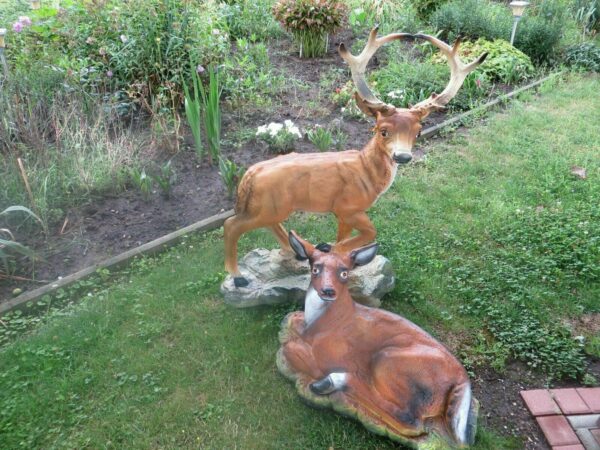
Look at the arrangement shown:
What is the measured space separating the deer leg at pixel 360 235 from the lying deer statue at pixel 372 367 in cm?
50

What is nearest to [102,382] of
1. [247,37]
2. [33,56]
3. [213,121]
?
[213,121]

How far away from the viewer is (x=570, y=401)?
3.29 m

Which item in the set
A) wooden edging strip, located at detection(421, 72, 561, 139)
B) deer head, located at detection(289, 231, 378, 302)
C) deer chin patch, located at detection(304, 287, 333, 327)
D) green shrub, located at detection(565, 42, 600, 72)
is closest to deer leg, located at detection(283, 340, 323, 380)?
deer chin patch, located at detection(304, 287, 333, 327)

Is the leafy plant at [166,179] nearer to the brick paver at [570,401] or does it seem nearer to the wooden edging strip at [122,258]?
the wooden edging strip at [122,258]

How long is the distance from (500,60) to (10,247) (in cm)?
761

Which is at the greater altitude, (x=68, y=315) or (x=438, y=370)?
(x=438, y=370)

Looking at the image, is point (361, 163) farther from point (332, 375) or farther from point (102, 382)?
point (102, 382)

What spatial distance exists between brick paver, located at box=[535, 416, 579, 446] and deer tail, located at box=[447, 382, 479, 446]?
1.93 ft

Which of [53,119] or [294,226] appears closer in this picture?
[294,226]

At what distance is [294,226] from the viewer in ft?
16.6

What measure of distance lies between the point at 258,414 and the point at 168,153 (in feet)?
12.3

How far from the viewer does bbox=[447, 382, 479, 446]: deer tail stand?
2.79 m

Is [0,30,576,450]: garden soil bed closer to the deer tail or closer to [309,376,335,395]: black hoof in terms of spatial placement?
the deer tail

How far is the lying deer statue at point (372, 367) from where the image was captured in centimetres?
284
